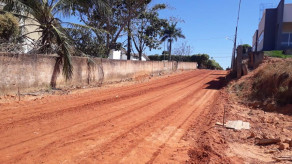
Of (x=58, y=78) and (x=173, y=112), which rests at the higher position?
(x=58, y=78)

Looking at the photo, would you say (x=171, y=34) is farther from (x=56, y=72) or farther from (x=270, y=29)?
(x=56, y=72)

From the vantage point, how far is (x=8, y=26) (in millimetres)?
12023

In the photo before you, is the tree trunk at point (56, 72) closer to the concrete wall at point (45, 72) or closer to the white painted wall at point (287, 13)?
the concrete wall at point (45, 72)

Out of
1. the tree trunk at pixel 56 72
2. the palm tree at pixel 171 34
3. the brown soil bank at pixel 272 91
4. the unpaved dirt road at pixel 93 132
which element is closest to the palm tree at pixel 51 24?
the tree trunk at pixel 56 72

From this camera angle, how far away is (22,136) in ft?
16.9

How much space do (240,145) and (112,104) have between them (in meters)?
5.26

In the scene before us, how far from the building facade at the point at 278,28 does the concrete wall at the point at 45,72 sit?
18222 mm

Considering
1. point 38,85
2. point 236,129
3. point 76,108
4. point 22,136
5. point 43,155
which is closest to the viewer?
point 43,155

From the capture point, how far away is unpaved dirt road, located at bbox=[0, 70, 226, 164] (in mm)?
4295

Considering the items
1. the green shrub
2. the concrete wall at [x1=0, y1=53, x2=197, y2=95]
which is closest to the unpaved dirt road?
the concrete wall at [x1=0, y1=53, x2=197, y2=95]

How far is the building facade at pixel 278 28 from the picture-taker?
2695 centimetres

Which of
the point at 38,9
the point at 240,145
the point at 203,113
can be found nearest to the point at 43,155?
the point at 240,145

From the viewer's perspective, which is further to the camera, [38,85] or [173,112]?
[38,85]

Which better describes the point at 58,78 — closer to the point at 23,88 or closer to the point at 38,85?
the point at 38,85
